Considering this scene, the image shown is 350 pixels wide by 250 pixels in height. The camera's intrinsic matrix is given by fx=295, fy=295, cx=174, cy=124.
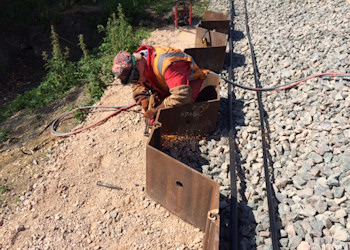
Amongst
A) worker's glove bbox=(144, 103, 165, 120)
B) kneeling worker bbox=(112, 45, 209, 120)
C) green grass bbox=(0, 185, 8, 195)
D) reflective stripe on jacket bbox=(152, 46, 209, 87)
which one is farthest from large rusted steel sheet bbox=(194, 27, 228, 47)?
green grass bbox=(0, 185, 8, 195)

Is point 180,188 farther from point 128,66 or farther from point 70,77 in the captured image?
point 70,77

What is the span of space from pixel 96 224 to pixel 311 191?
245cm

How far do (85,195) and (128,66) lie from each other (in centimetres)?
170

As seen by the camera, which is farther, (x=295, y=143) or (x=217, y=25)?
(x=217, y=25)

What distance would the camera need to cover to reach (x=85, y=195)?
3.73 metres

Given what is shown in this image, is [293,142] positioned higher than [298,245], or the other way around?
[293,142]

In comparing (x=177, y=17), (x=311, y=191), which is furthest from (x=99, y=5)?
(x=311, y=191)

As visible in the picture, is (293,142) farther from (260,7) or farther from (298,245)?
(260,7)

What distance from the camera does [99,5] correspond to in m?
10.5

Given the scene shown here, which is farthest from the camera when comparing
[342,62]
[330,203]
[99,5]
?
[99,5]

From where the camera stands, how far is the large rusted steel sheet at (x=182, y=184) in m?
2.78

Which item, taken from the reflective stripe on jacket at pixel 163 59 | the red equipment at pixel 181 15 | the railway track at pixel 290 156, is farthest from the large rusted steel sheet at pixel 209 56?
the red equipment at pixel 181 15

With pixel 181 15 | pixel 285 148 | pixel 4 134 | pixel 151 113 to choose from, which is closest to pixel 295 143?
pixel 285 148

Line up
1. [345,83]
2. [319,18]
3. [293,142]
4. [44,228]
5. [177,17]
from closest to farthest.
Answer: [44,228], [293,142], [345,83], [319,18], [177,17]
